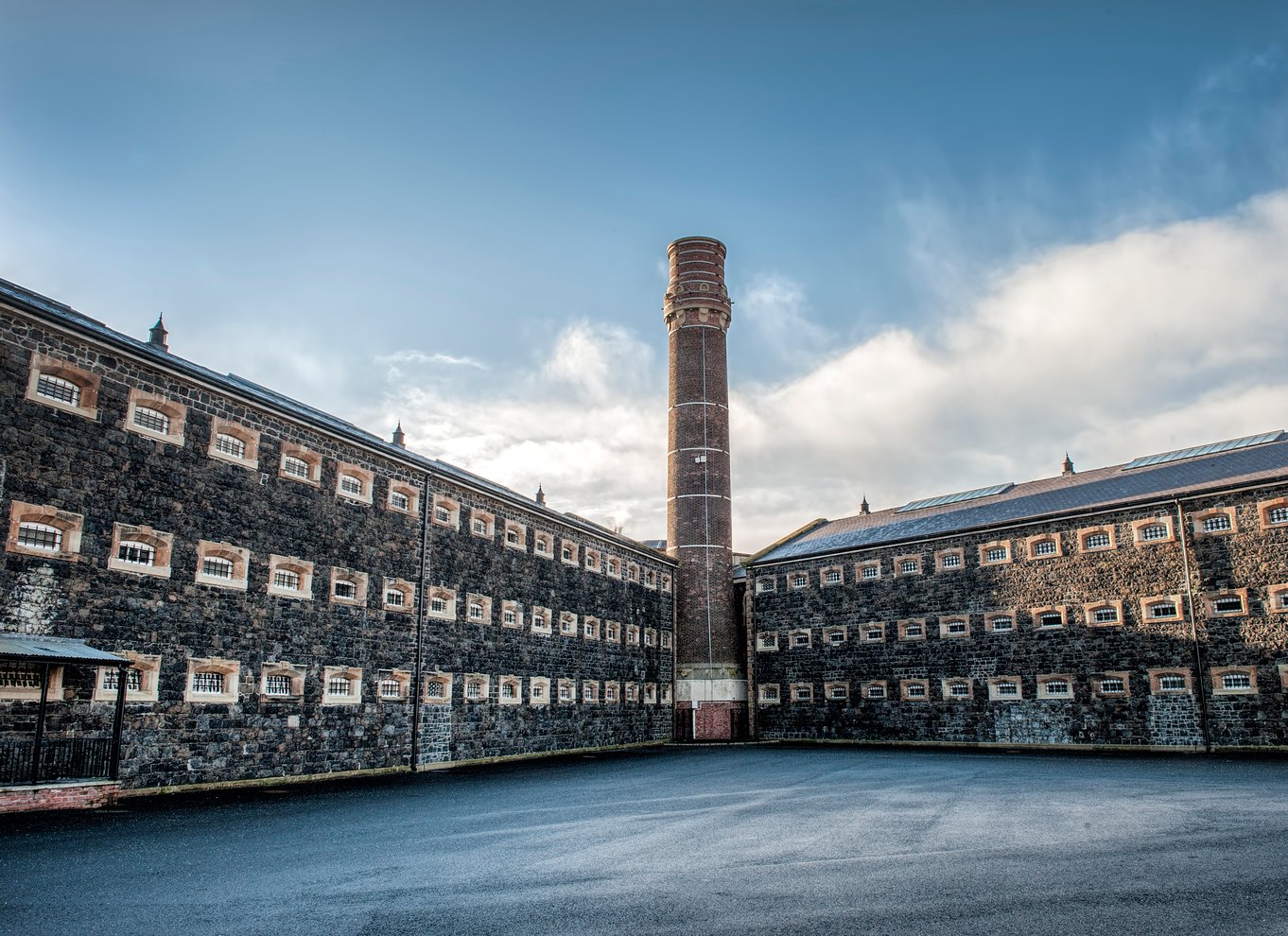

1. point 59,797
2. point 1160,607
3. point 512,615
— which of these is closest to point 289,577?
point 59,797

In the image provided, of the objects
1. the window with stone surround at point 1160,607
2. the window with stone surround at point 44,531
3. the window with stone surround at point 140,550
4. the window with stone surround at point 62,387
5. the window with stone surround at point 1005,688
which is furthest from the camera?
the window with stone surround at point 1005,688

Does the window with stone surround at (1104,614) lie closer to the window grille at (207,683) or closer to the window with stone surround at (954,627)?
the window with stone surround at (954,627)

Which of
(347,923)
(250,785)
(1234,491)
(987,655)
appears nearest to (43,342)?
(250,785)

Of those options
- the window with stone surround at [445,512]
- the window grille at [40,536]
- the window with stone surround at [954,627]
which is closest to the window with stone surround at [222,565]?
the window grille at [40,536]

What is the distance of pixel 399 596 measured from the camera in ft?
Result: 79.7

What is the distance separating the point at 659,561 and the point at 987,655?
45.9 ft

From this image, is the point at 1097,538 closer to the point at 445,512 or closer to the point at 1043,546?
the point at 1043,546

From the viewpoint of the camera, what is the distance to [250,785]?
19.1 metres

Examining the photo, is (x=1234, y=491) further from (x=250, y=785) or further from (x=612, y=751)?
(x=250, y=785)

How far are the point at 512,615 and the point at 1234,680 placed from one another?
22246 millimetres

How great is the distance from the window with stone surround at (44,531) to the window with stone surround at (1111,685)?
95.8 ft

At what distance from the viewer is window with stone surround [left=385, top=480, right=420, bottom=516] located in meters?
24.5

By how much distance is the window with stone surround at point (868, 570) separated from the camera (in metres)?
36.0

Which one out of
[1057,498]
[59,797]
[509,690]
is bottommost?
[59,797]
